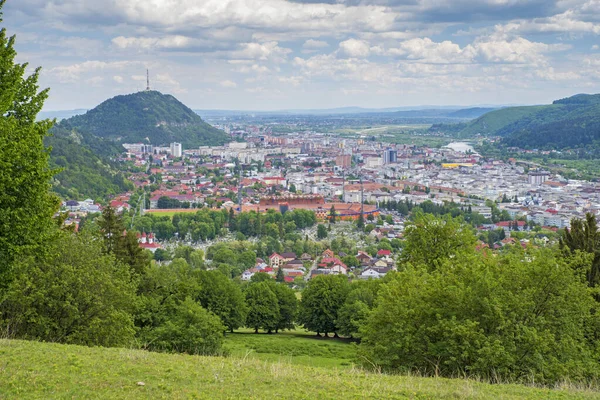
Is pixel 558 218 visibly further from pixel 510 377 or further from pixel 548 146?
pixel 548 146

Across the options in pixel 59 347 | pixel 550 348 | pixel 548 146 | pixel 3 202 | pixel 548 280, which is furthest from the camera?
pixel 548 146

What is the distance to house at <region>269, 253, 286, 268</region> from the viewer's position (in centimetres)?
6144

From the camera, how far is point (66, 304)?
14.3 meters

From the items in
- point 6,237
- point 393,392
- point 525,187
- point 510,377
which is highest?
point 6,237

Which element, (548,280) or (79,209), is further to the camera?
(79,209)

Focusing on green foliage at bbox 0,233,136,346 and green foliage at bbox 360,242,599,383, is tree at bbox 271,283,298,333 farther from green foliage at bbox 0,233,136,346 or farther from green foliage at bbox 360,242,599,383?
green foliage at bbox 360,242,599,383

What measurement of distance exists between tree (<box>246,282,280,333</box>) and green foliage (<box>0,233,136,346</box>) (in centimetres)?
1660

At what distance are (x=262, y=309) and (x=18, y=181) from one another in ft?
76.9

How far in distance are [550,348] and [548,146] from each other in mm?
179213

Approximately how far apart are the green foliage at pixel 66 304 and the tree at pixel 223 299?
46.1 feet

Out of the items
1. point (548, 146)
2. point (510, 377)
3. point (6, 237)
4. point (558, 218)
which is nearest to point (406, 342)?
point (510, 377)

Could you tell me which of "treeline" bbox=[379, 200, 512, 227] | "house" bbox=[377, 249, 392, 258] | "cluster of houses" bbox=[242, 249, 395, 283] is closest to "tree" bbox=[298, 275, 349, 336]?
"cluster of houses" bbox=[242, 249, 395, 283]

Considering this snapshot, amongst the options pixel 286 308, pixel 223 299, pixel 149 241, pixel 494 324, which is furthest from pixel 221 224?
pixel 494 324

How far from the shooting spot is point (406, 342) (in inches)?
512
